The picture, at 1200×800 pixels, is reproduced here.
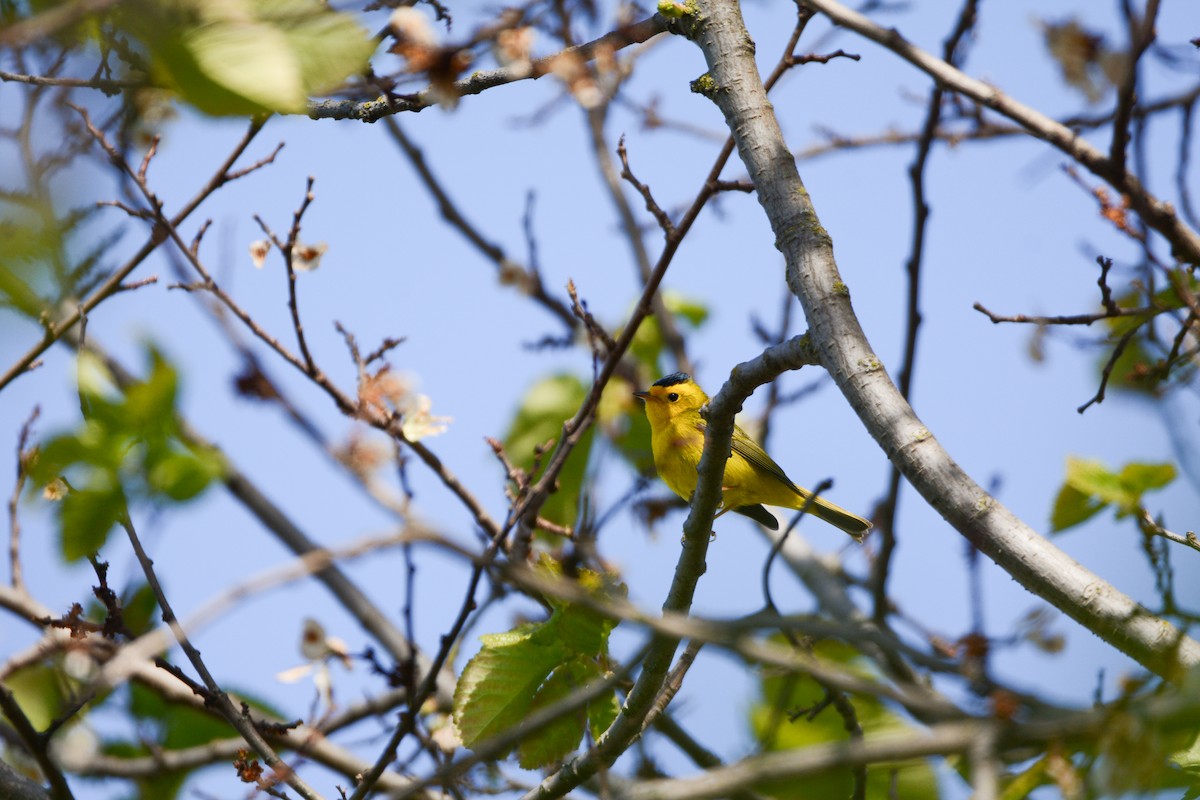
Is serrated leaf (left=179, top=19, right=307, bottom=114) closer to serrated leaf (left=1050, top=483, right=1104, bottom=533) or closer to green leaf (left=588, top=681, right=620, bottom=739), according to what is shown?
green leaf (left=588, top=681, right=620, bottom=739)

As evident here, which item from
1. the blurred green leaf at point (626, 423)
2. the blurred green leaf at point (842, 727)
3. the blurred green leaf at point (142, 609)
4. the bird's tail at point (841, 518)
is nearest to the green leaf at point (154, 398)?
the blurred green leaf at point (842, 727)

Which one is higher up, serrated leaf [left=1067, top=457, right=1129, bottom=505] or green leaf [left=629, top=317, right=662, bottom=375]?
green leaf [left=629, top=317, right=662, bottom=375]

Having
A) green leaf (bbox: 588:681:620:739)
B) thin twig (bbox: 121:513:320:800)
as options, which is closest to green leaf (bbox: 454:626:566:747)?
green leaf (bbox: 588:681:620:739)

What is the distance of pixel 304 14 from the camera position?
1.28 metres

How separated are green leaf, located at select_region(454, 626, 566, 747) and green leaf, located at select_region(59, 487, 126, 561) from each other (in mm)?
1968

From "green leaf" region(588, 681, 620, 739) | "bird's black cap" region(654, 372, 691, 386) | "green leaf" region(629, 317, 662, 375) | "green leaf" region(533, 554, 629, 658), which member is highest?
"green leaf" region(629, 317, 662, 375)

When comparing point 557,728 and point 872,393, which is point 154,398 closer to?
point 872,393

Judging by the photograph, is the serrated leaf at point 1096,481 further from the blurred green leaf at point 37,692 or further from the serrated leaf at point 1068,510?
the blurred green leaf at point 37,692

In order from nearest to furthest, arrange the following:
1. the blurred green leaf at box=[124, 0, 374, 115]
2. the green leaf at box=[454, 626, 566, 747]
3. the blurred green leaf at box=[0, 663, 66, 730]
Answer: the blurred green leaf at box=[124, 0, 374, 115]
the green leaf at box=[454, 626, 566, 747]
the blurred green leaf at box=[0, 663, 66, 730]

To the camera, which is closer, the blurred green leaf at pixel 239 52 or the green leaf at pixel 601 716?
the blurred green leaf at pixel 239 52

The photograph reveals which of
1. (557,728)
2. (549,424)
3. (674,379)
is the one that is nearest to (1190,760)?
(557,728)

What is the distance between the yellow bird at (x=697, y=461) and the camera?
5727 mm

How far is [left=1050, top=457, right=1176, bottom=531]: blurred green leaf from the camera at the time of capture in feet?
10.1

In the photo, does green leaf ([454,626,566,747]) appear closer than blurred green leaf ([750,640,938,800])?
Yes
